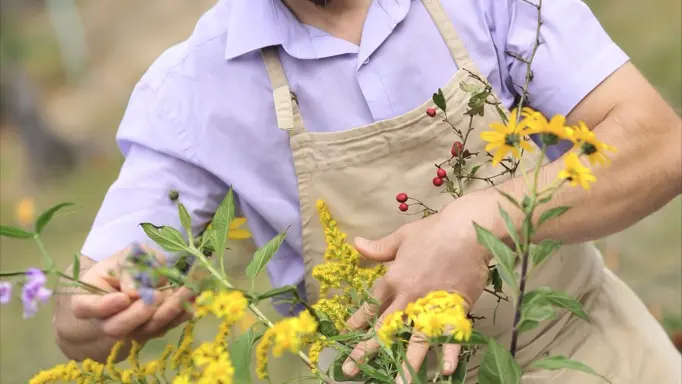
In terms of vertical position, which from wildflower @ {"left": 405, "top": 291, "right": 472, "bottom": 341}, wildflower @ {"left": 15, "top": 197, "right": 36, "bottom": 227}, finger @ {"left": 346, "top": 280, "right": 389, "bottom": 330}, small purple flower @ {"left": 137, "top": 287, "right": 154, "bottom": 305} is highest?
wildflower @ {"left": 15, "top": 197, "right": 36, "bottom": 227}

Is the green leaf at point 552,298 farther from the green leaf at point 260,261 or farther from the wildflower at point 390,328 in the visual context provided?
the green leaf at point 260,261

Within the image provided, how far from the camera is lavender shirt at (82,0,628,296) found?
797 mm

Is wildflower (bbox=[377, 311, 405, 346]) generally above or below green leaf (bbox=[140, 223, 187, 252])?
below

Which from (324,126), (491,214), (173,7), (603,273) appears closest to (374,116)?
(324,126)

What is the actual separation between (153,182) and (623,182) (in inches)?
19.0

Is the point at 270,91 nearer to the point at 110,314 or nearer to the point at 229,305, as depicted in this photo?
the point at 110,314

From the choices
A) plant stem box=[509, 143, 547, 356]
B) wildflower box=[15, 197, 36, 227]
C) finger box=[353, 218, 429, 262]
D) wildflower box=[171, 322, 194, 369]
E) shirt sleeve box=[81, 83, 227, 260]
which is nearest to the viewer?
plant stem box=[509, 143, 547, 356]

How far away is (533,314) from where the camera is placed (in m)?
0.47

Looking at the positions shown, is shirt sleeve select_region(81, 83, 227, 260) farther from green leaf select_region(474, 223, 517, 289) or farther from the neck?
green leaf select_region(474, 223, 517, 289)

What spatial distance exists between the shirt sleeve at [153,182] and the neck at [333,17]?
17cm

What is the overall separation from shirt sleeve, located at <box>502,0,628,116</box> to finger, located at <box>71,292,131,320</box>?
48 cm

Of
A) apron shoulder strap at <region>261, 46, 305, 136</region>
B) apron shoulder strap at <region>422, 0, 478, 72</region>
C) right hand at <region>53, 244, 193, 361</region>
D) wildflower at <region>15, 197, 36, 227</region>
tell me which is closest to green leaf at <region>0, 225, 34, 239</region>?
right hand at <region>53, 244, 193, 361</region>

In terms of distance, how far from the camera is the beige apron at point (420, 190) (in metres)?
0.81

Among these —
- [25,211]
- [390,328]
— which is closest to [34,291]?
[390,328]
